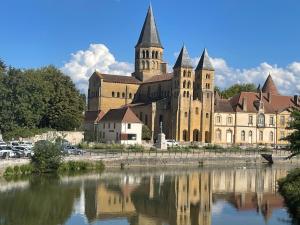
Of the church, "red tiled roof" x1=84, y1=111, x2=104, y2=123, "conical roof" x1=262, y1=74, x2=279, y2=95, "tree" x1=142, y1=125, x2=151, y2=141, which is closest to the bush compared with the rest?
the church

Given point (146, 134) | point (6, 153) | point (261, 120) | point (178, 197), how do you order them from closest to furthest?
point (178, 197)
point (6, 153)
point (146, 134)
point (261, 120)

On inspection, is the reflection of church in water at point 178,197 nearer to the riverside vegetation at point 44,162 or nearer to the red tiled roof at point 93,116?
the riverside vegetation at point 44,162

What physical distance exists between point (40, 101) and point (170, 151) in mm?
18796

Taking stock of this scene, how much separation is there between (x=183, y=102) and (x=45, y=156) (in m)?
47.5

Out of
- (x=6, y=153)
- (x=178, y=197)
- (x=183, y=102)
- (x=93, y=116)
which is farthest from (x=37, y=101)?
(x=178, y=197)

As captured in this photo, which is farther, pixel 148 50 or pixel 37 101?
pixel 148 50

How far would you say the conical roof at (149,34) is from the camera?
4673 inches

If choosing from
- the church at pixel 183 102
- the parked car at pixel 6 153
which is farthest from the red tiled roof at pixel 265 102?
the parked car at pixel 6 153

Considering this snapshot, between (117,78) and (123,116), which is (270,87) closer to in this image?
(117,78)

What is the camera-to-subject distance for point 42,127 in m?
84.2

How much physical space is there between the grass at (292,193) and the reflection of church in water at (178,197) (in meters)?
0.81

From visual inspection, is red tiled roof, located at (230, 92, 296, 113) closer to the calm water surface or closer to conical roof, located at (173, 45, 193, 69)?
conical roof, located at (173, 45, 193, 69)

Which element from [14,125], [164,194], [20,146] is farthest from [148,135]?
[164,194]

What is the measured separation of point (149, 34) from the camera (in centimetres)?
11869
